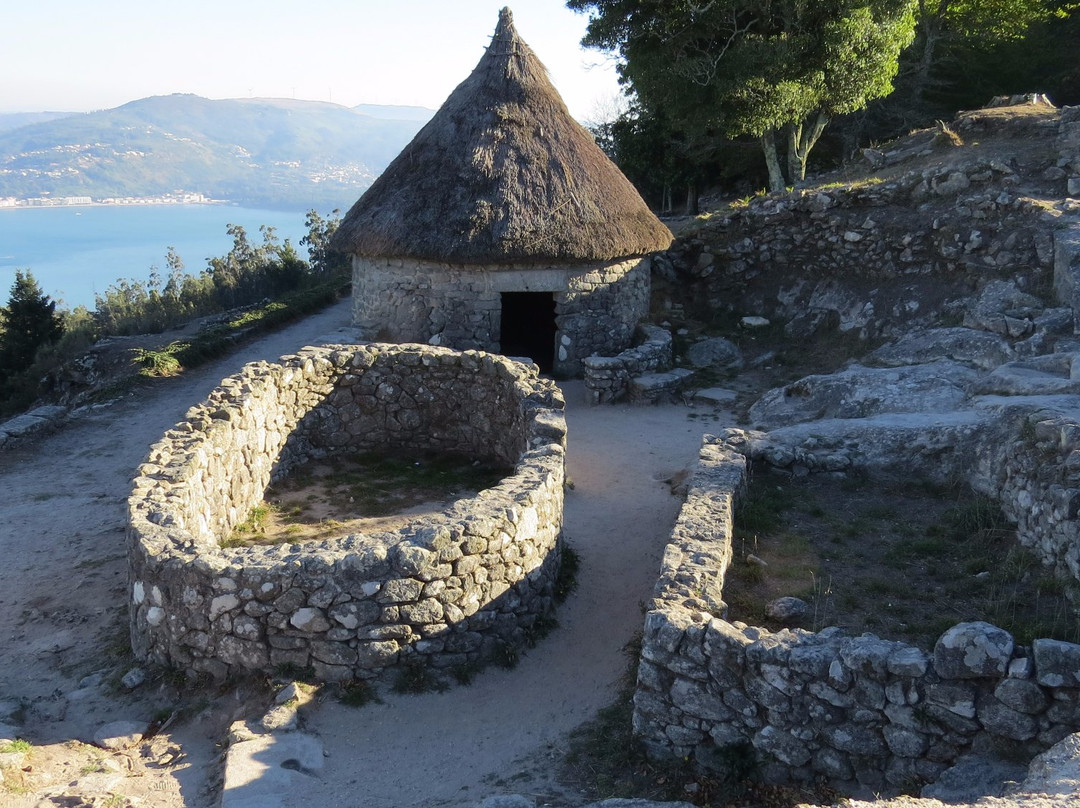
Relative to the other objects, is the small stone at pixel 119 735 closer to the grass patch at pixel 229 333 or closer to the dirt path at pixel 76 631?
the dirt path at pixel 76 631

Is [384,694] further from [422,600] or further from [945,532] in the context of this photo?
[945,532]

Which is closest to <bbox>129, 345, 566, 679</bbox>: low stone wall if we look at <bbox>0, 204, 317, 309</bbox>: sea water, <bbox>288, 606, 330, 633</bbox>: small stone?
<bbox>288, 606, 330, 633</bbox>: small stone

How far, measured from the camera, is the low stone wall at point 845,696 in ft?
14.9

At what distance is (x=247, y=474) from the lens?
9.34 metres

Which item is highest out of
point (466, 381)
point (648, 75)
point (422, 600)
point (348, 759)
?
point (648, 75)

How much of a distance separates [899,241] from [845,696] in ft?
40.9

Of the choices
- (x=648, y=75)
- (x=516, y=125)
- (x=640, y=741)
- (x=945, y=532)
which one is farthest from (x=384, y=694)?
(x=648, y=75)

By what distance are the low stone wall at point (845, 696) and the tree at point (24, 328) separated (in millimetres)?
21792

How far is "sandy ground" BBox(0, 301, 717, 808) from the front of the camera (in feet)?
17.8

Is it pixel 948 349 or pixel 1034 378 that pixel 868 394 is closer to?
pixel 1034 378

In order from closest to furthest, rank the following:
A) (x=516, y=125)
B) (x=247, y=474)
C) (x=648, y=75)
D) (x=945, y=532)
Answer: (x=945, y=532) < (x=247, y=474) < (x=516, y=125) < (x=648, y=75)

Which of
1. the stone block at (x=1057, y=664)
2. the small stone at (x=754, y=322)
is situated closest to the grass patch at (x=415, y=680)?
the stone block at (x=1057, y=664)

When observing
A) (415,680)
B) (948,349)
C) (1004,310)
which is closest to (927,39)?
(1004,310)

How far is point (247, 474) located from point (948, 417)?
7.49 m
